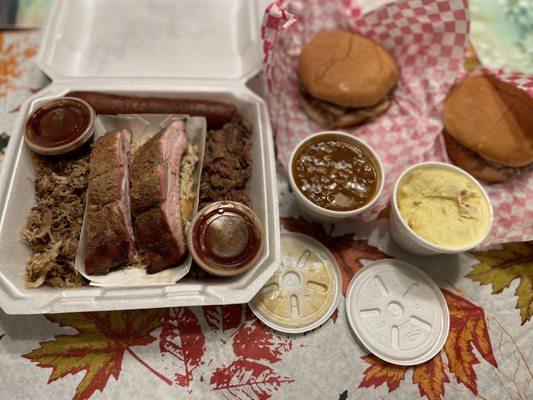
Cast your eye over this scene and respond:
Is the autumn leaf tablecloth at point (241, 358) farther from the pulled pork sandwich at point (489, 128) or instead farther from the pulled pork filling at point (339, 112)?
the pulled pork filling at point (339, 112)

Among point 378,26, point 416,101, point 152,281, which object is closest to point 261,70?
point 378,26

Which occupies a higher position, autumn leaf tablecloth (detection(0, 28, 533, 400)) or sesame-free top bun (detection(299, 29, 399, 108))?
sesame-free top bun (detection(299, 29, 399, 108))

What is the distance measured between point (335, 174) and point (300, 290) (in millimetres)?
642

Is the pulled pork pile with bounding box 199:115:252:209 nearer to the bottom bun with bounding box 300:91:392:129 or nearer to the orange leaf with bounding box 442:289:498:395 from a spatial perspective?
the bottom bun with bounding box 300:91:392:129

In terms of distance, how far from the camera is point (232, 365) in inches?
76.4

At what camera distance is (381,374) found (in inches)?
76.9

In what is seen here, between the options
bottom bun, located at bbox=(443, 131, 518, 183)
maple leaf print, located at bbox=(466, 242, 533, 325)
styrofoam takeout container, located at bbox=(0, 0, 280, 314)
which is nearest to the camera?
styrofoam takeout container, located at bbox=(0, 0, 280, 314)

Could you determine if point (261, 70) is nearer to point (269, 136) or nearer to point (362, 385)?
point (269, 136)

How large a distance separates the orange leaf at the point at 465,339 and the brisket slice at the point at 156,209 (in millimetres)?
1442

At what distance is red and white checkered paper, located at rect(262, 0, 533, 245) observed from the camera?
242cm

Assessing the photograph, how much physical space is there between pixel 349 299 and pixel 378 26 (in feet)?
5.86

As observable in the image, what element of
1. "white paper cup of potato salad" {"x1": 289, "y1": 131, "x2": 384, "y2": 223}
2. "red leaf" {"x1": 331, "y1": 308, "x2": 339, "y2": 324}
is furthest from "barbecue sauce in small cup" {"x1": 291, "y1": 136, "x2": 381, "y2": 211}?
"red leaf" {"x1": 331, "y1": 308, "x2": 339, "y2": 324}

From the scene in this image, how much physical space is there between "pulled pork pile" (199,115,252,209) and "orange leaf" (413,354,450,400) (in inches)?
47.0

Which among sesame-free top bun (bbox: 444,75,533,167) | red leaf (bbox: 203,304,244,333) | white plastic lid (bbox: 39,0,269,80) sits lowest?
red leaf (bbox: 203,304,244,333)
